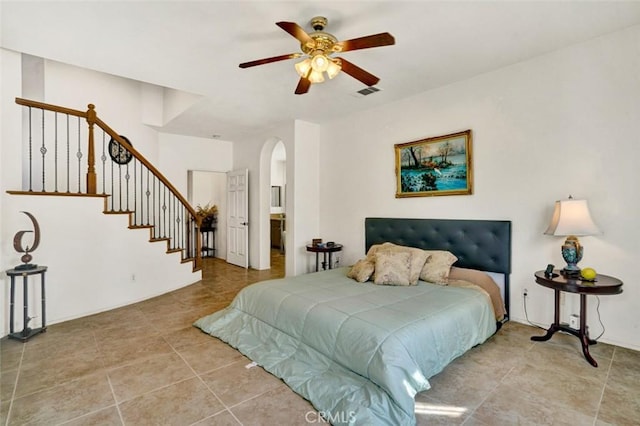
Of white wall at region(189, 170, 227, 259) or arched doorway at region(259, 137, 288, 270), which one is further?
white wall at region(189, 170, 227, 259)

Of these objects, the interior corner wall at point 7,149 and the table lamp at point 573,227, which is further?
the interior corner wall at point 7,149

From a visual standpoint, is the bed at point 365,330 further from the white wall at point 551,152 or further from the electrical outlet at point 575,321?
the electrical outlet at point 575,321

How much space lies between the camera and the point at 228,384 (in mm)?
2225

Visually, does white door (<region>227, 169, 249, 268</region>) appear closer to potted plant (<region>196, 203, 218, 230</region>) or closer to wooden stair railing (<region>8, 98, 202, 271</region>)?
potted plant (<region>196, 203, 218, 230</region>)

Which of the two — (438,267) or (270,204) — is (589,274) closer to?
(438,267)

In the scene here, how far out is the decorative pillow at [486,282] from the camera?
3119 mm

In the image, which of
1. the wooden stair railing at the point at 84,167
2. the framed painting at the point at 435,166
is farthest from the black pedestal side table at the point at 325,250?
the wooden stair railing at the point at 84,167

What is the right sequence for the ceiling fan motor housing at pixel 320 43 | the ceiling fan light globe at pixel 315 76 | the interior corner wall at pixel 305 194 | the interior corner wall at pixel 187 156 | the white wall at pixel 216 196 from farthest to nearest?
the white wall at pixel 216 196
the interior corner wall at pixel 187 156
the interior corner wall at pixel 305 194
the ceiling fan light globe at pixel 315 76
the ceiling fan motor housing at pixel 320 43

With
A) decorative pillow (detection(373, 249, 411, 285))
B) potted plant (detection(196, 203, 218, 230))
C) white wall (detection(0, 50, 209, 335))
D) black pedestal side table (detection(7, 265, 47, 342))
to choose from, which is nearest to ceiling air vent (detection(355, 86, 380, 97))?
decorative pillow (detection(373, 249, 411, 285))

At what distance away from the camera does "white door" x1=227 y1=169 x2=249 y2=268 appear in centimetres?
638

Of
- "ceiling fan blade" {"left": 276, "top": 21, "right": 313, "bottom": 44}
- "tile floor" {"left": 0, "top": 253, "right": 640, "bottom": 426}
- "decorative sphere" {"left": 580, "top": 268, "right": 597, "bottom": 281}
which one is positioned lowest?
"tile floor" {"left": 0, "top": 253, "right": 640, "bottom": 426}

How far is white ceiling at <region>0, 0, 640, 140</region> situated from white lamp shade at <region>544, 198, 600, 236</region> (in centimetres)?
151

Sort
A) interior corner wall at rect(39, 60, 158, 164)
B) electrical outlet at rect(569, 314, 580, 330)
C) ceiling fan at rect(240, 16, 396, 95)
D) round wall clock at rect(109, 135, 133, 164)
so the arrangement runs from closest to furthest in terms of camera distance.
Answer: ceiling fan at rect(240, 16, 396, 95) < electrical outlet at rect(569, 314, 580, 330) < interior corner wall at rect(39, 60, 158, 164) < round wall clock at rect(109, 135, 133, 164)

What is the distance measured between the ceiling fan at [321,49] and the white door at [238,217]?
4073 mm
